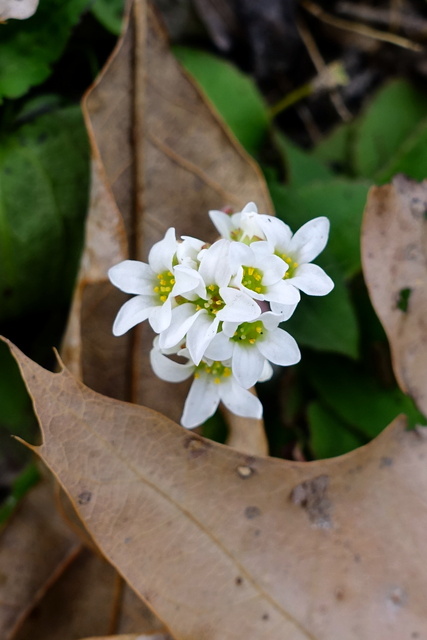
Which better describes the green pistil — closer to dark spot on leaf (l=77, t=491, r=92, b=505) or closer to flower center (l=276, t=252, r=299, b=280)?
flower center (l=276, t=252, r=299, b=280)

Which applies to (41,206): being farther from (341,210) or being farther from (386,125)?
(386,125)

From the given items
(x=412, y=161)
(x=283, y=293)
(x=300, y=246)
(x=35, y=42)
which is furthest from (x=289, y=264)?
(x=35, y=42)

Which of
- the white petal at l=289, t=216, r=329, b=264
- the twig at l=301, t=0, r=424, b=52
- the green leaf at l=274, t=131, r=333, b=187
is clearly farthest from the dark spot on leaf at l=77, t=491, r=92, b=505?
the twig at l=301, t=0, r=424, b=52

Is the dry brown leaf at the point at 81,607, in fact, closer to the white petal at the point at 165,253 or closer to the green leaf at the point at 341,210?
the white petal at the point at 165,253

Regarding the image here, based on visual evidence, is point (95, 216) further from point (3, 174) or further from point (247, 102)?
point (247, 102)

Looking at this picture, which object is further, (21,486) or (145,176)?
(21,486)

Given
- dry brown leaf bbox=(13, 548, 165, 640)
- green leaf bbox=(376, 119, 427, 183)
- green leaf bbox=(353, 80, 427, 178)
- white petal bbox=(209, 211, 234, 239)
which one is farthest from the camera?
green leaf bbox=(353, 80, 427, 178)
